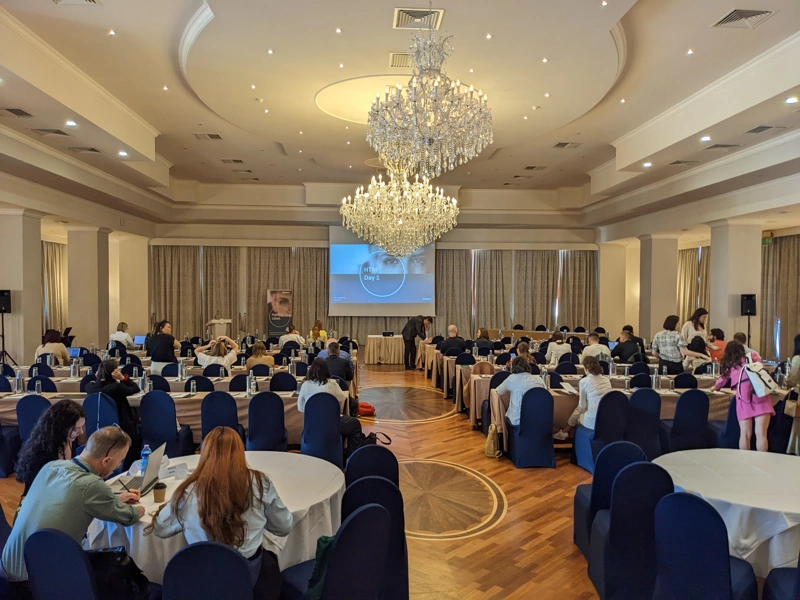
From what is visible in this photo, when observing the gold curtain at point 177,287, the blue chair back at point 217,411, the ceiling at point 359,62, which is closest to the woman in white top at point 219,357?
the blue chair back at point 217,411

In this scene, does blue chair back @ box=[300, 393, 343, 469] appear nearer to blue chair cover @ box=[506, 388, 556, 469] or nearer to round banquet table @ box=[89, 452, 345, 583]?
round banquet table @ box=[89, 452, 345, 583]

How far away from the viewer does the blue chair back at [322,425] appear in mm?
5254

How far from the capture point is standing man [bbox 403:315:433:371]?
1395 centimetres

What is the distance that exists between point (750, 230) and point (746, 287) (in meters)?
1.25

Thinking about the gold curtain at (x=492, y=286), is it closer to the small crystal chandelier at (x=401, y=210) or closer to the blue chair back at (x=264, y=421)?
the small crystal chandelier at (x=401, y=210)

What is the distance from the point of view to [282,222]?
16.9m

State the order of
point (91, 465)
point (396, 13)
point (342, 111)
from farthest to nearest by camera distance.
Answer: point (342, 111) < point (396, 13) < point (91, 465)

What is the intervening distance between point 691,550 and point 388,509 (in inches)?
60.1

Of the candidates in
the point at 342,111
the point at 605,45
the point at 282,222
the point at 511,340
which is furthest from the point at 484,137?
the point at 282,222

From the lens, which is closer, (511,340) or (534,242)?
(511,340)

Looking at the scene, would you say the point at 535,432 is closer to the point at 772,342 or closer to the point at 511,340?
the point at 511,340

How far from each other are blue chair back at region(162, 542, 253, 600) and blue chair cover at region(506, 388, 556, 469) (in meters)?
4.45

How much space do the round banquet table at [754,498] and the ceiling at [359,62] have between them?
4378 mm

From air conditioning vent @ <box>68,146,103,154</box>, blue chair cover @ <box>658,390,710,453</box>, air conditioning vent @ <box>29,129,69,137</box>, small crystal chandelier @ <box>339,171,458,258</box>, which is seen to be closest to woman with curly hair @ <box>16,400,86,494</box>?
blue chair cover @ <box>658,390,710,453</box>
